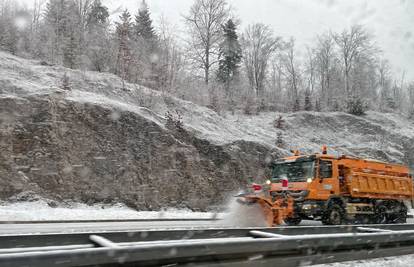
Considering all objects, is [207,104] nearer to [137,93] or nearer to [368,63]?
[137,93]

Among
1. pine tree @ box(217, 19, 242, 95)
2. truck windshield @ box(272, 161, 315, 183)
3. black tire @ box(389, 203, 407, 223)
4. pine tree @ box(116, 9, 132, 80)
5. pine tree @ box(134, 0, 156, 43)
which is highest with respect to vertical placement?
pine tree @ box(134, 0, 156, 43)

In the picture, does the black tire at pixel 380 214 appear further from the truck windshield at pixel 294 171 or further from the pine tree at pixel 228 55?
the pine tree at pixel 228 55

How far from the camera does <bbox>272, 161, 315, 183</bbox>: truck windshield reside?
15.6 m

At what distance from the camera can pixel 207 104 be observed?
38.5 meters

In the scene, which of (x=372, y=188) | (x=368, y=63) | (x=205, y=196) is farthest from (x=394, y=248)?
(x=368, y=63)

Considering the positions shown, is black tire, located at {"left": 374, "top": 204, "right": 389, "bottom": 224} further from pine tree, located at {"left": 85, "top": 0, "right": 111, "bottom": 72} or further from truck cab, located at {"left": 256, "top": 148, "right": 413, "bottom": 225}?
pine tree, located at {"left": 85, "top": 0, "right": 111, "bottom": 72}

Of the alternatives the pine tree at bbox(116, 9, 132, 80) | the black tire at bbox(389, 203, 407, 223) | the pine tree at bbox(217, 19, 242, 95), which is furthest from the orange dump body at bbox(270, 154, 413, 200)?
the pine tree at bbox(217, 19, 242, 95)

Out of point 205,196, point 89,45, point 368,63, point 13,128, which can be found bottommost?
point 205,196

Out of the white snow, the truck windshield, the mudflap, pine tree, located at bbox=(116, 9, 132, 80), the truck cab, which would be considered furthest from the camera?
pine tree, located at bbox=(116, 9, 132, 80)

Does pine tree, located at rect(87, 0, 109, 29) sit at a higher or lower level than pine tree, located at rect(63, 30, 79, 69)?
higher

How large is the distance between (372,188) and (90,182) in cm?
1316

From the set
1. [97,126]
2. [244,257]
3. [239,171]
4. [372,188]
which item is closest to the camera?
[244,257]

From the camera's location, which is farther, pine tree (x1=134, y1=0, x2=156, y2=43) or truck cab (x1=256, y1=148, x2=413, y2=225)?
pine tree (x1=134, y1=0, x2=156, y2=43)

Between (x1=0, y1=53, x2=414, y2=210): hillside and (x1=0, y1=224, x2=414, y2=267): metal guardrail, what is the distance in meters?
15.5
